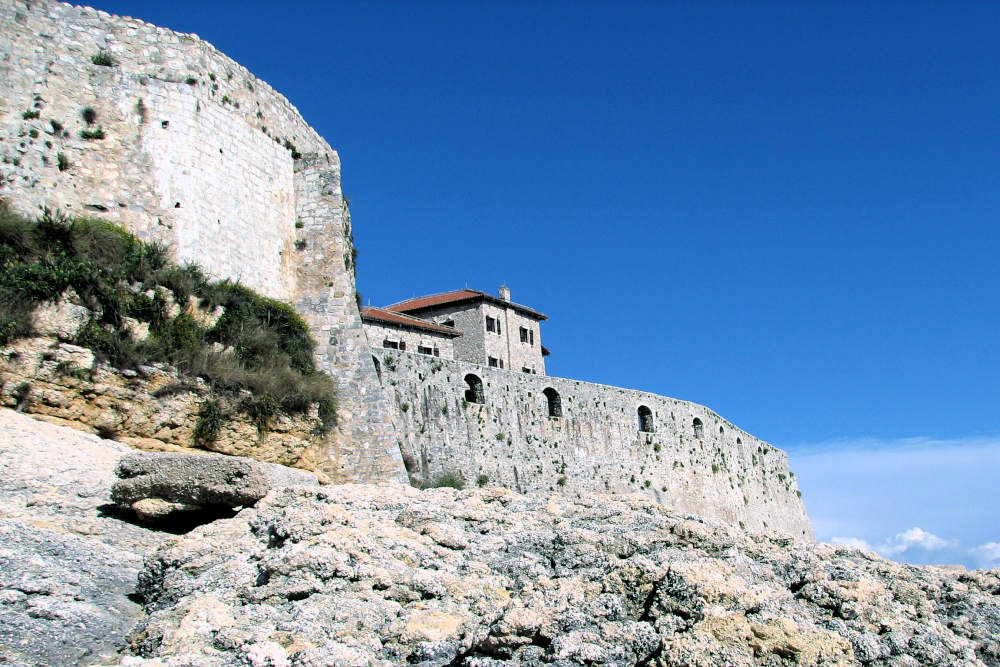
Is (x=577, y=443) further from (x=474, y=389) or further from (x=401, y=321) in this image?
(x=401, y=321)

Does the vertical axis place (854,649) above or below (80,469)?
below

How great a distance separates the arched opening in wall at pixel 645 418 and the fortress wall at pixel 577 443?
0.26 meters

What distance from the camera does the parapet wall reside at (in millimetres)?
11164

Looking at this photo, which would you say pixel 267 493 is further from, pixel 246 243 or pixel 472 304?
pixel 472 304

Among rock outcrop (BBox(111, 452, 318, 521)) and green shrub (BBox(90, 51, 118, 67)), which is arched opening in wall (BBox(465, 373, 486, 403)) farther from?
rock outcrop (BBox(111, 452, 318, 521))

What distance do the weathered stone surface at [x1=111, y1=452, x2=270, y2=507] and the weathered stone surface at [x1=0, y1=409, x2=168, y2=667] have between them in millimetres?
272

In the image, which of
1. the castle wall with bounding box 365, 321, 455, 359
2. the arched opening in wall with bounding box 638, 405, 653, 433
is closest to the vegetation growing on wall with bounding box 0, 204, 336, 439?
the arched opening in wall with bounding box 638, 405, 653, 433

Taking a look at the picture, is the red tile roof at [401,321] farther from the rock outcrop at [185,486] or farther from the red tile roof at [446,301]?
the rock outcrop at [185,486]

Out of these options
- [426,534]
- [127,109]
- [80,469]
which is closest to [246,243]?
[127,109]

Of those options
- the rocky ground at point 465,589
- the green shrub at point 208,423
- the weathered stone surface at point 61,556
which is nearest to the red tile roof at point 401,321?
the green shrub at point 208,423

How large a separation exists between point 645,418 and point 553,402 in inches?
226

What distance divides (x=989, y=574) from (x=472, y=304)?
4100 cm

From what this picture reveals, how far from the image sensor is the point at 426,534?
579 centimetres

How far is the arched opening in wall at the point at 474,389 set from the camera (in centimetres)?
2714
